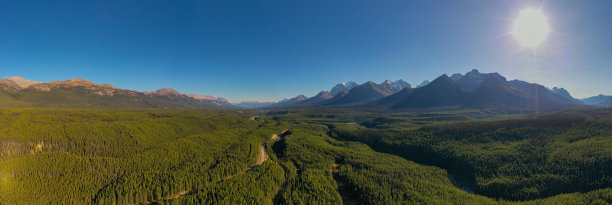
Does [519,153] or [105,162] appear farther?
[105,162]

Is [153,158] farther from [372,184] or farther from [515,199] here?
[515,199]

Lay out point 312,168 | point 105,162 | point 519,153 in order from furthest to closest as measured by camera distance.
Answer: point 105,162 → point 312,168 → point 519,153

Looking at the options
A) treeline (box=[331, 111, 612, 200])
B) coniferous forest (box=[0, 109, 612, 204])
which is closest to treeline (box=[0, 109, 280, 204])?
coniferous forest (box=[0, 109, 612, 204])

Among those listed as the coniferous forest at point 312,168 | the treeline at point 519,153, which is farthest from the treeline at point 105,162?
the treeline at point 519,153

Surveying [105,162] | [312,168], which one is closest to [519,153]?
[312,168]

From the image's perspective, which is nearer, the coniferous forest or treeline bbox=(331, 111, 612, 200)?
the coniferous forest

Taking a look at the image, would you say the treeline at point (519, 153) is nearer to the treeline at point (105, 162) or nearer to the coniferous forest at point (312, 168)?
the coniferous forest at point (312, 168)

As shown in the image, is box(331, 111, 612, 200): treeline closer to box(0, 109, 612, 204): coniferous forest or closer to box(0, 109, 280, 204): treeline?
box(0, 109, 612, 204): coniferous forest

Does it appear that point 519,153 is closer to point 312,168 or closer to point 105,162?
point 312,168
